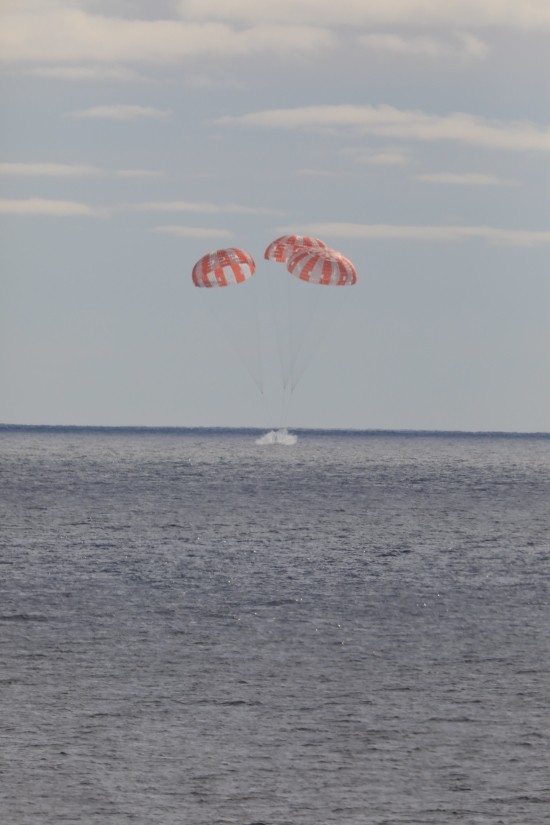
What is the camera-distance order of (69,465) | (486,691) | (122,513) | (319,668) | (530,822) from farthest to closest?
(69,465) → (122,513) → (319,668) → (486,691) → (530,822)

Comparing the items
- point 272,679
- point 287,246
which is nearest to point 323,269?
point 287,246

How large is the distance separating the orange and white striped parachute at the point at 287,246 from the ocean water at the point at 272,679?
11.4 m

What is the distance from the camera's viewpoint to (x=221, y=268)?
4834cm

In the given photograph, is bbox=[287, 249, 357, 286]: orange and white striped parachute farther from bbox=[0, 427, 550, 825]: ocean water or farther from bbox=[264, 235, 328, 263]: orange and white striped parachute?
bbox=[0, 427, 550, 825]: ocean water

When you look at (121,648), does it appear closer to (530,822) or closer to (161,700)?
(161,700)

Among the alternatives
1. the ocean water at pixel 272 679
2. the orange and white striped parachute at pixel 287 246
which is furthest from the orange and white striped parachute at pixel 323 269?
the ocean water at pixel 272 679

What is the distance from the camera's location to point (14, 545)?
127 ft

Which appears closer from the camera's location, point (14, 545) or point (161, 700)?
point (161, 700)

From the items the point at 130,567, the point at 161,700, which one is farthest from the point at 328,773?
the point at 130,567

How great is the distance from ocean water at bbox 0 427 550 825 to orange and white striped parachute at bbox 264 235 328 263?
37.5 ft

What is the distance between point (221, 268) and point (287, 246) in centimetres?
277

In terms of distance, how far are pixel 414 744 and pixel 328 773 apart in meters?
1.64

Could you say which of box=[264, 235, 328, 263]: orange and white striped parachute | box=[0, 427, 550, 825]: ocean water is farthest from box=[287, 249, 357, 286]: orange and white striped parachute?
box=[0, 427, 550, 825]: ocean water

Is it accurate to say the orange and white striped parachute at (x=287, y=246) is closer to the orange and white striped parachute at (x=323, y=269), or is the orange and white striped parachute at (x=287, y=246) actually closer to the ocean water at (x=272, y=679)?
the orange and white striped parachute at (x=323, y=269)
